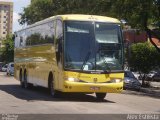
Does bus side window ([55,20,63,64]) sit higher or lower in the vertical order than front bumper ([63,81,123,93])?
higher

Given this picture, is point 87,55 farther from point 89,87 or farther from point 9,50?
point 9,50

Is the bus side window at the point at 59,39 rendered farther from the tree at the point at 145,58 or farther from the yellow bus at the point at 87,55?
the tree at the point at 145,58

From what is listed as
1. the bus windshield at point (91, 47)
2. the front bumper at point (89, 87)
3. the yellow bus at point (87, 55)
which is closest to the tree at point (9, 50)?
the yellow bus at point (87, 55)

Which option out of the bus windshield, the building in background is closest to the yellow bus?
the bus windshield

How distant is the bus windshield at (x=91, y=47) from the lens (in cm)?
1980

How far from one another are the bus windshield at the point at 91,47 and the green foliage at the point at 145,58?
18488mm

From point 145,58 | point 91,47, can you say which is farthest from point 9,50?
point 91,47

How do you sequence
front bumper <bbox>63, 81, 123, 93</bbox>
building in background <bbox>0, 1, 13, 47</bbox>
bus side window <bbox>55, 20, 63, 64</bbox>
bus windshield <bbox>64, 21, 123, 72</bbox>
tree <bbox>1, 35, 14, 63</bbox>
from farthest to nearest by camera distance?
building in background <bbox>0, 1, 13, 47</bbox>
tree <bbox>1, 35, 14, 63</bbox>
bus side window <bbox>55, 20, 63, 64</bbox>
bus windshield <bbox>64, 21, 123, 72</bbox>
front bumper <bbox>63, 81, 123, 93</bbox>

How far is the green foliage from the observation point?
38.8 meters

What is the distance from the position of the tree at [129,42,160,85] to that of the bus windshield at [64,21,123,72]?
18488 millimetres

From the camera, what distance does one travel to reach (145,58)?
3872 cm

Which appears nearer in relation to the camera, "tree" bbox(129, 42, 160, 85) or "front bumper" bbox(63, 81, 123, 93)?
"front bumper" bbox(63, 81, 123, 93)

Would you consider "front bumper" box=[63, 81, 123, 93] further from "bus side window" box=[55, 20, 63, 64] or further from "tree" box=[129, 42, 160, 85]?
"tree" box=[129, 42, 160, 85]

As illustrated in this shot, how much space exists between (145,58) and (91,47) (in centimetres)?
1926
